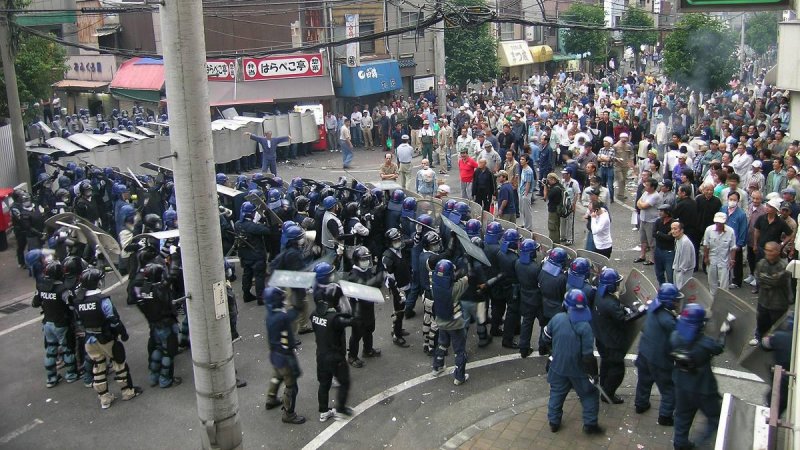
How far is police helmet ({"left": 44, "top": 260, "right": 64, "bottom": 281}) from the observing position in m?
10.0

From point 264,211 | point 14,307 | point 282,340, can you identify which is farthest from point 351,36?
point 282,340

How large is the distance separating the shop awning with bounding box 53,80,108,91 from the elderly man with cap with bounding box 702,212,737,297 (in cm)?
3107

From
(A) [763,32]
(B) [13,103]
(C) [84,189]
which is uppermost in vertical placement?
(A) [763,32]

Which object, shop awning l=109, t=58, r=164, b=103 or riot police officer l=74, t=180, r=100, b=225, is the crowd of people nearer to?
riot police officer l=74, t=180, r=100, b=225

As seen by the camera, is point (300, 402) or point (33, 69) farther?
point (33, 69)

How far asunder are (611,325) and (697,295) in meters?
0.99

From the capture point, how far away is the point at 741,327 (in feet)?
26.7

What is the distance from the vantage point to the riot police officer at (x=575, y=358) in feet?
27.5

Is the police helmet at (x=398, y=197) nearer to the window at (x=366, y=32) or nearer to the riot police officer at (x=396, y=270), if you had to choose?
the riot police officer at (x=396, y=270)

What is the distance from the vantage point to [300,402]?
32.1ft

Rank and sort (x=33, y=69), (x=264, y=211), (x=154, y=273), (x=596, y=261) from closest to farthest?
1. (x=154, y=273)
2. (x=596, y=261)
3. (x=264, y=211)
4. (x=33, y=69)

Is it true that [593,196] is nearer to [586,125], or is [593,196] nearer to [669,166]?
[669,166]

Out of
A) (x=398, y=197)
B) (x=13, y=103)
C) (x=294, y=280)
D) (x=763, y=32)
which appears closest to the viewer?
(x=294, y=280)

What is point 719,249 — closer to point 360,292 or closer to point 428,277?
point 428,277
